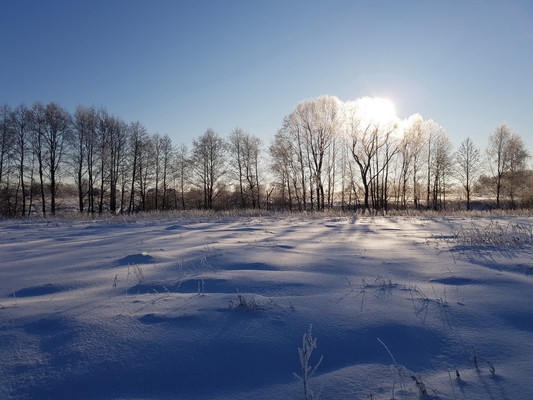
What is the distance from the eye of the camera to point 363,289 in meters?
2.76

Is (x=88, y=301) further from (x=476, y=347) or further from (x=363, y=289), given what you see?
(x=476, y=347)

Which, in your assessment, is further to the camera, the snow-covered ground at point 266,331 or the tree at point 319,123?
the tree at point 319,123

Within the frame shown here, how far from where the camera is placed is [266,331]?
6.42 feet

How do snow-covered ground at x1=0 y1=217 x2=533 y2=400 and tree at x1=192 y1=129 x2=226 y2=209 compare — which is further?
tree at x1=192 y1=129 x2=226 y2=209

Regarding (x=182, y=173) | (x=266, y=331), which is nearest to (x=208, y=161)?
(x=182, y=173)

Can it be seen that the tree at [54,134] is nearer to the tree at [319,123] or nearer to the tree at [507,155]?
the tree at [319,123]

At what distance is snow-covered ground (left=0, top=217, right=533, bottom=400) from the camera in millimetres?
1454

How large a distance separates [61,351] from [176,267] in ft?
6.83

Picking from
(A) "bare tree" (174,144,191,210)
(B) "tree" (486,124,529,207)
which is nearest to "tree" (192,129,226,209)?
(A) "bare tree" (174,144,191,210)

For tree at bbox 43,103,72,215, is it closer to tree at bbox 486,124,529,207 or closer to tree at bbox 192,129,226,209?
tree at bbox 192,129,226,209

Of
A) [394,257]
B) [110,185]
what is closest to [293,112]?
[110,185]

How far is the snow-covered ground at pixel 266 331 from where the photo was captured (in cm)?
145

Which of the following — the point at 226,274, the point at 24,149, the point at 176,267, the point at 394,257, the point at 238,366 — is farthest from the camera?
the point at 24,149

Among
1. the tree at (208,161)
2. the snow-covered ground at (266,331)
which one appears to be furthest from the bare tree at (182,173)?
the snow-covered ground at (266,331)
